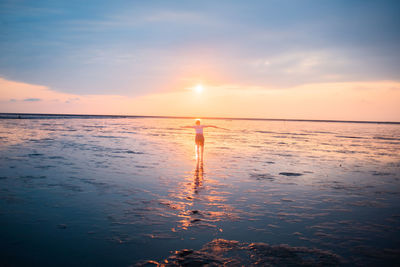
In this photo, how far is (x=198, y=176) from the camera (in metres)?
12.6

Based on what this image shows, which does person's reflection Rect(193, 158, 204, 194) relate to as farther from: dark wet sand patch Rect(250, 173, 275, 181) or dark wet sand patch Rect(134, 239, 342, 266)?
dark wet sand patch Rect(134, 239, 342, 266)

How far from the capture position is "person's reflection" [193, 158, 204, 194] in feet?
34.1

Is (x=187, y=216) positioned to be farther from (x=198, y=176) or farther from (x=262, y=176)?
(x=262, y=176)

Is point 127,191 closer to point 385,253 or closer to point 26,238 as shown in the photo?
point 26,238

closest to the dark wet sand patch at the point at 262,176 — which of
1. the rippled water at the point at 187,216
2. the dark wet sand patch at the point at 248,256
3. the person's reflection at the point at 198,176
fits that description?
the rippled water at the point at 187,216

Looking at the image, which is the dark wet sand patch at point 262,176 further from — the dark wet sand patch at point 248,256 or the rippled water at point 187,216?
the dark wet sand patch at point 248,256

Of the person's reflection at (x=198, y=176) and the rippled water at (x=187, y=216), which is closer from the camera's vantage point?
the rippled water at (x=187, y=216)

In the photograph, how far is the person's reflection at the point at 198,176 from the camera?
34.1 feet

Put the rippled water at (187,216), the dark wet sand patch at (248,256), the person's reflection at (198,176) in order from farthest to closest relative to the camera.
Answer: the person's reflection at (198,176) → the rippled water at (187,216) → the dark wet sand patch at (248,256)

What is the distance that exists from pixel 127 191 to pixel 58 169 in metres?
5.71

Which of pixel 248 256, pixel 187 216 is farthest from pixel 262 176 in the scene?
pixel 248 256

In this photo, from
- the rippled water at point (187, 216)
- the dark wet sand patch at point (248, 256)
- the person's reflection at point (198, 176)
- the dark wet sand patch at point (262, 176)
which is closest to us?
the dark wet sand patch at point (248, 256)

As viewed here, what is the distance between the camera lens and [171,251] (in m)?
5.30

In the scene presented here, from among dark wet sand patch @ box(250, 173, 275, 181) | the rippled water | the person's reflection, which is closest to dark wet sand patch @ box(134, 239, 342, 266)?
the rippled water
